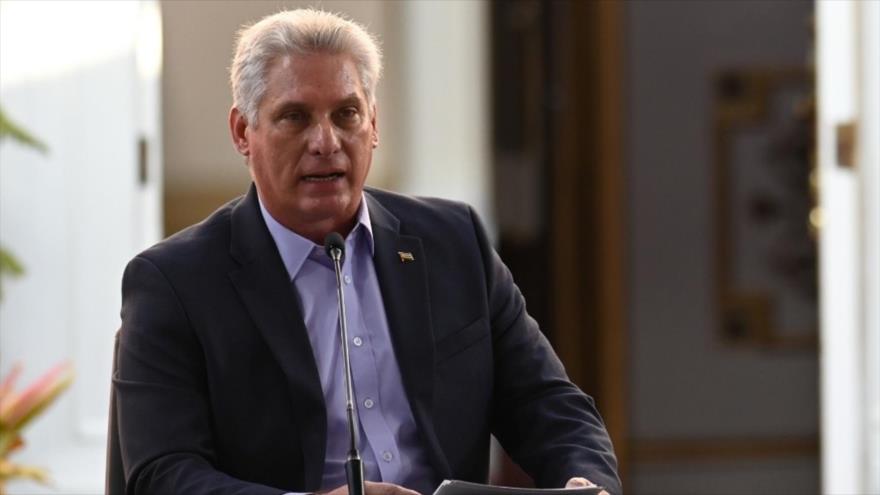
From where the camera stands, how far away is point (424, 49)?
441cm

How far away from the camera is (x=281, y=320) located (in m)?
1.75

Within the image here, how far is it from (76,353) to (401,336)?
1.67 m

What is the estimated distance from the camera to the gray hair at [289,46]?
1.73 meters

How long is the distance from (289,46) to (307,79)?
39mm

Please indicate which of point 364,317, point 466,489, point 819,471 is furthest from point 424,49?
point 466,489

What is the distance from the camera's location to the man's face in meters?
1.73

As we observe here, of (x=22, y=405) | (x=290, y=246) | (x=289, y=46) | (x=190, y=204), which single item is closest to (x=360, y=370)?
(x=290, y=246)

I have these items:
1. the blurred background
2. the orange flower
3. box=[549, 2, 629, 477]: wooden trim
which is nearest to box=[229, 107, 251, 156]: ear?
the orange flower

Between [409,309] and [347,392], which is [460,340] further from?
[347,392]

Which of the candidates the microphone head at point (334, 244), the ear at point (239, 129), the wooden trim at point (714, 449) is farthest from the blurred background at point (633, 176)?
the microphone head at point (334, 244)

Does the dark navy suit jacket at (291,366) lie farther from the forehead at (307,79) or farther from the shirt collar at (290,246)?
the forehead at (307,79)

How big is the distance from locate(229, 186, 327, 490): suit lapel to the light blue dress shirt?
2 centimetres

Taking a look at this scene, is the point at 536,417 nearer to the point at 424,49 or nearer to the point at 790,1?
the point at 424,49

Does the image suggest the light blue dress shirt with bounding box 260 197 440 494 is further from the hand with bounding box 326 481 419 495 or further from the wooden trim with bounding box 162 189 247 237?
the wooden trim with bounding box 162 189 247 237
